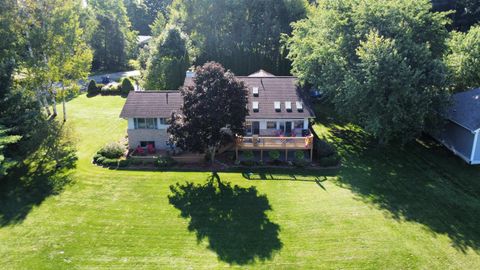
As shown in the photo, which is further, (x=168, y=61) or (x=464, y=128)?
(x=168, y=61)

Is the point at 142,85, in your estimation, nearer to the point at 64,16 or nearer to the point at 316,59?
the point at 64,16

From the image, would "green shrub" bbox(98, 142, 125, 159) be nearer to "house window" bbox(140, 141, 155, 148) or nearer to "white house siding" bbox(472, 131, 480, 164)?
"house window" bbox(140, 141, 155, 148)

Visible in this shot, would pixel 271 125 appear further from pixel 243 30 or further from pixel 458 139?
pixel 243 30

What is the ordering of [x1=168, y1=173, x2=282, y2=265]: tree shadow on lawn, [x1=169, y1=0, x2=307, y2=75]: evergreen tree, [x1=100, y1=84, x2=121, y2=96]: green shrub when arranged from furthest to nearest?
[x1=169, y1=0, x2=307, y2=75]: evergreen tree → [x1=100, y1=84, x2=121, y2=96]: green shrub → [x1=168, y1=173, x2=282, y2=265]: tree shadow on lawn

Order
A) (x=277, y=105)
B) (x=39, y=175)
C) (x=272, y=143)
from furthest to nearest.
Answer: (x=277, y=105)
(x=272, y=143)
(x=39, y=175)

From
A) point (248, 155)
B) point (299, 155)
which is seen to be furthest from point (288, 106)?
point (248, 155)

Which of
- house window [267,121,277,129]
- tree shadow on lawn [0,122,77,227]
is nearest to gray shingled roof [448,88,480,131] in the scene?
house window [267,121,277,129]
